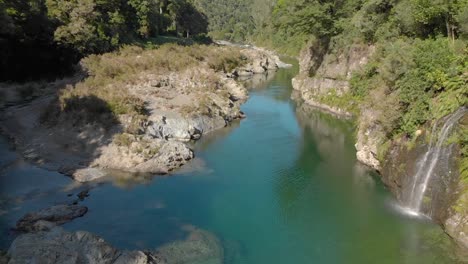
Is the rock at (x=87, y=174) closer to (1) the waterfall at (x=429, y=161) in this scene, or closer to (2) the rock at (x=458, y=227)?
(1) the waterfall at (x=429, y=161)

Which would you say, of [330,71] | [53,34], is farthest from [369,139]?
[53,34]

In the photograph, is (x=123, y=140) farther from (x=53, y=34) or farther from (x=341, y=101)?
(x=53, y=34)

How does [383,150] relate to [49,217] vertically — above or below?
above

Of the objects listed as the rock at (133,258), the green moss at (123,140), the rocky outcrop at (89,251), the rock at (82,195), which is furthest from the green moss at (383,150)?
the rock at (82,195)

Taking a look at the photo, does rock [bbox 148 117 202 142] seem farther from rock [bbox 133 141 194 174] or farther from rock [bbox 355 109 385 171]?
rock [bbox 355 109 385 171]

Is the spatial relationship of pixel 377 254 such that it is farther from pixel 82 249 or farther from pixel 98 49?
pixel 98 49

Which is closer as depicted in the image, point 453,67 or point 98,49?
point 453,67

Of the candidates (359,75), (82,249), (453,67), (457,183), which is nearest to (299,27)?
(359,75)
